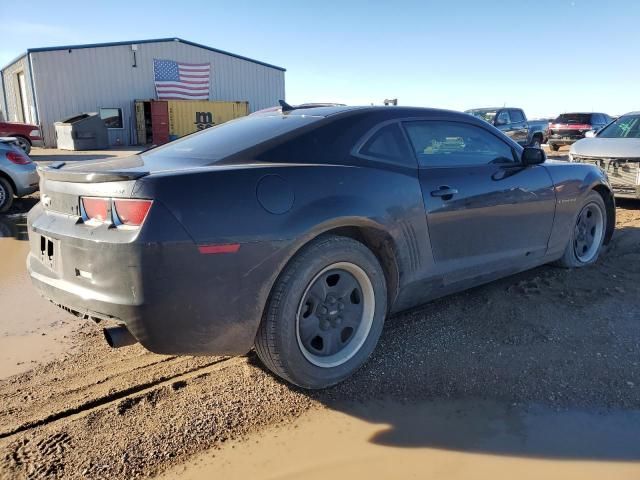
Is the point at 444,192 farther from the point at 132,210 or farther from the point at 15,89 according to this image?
the point at 15,89

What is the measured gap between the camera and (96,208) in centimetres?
247

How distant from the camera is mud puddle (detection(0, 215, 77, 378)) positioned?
332cm

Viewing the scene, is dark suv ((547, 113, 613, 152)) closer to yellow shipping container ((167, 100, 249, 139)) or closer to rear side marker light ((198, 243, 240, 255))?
yellow shipping container ((167, 100, 249, 139))

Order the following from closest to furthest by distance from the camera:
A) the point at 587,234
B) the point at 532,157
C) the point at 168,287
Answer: the point at 168,287
the point at 532,157
the point at 587,234

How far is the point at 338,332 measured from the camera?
2.93m

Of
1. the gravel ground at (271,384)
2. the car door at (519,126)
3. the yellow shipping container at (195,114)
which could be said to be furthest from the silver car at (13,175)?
the yellow shipping container at (195,114)

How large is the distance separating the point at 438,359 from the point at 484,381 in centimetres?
32

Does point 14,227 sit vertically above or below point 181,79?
below

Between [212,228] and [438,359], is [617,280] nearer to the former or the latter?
[438,359]

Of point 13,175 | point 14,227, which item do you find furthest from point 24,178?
point 14,227

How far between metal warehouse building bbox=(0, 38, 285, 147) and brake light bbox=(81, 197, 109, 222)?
86.7ft

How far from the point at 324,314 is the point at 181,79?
28474 mm

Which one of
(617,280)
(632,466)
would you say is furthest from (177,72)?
(632,466)

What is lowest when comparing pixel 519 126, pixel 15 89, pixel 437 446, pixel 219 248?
pixel 437 446
